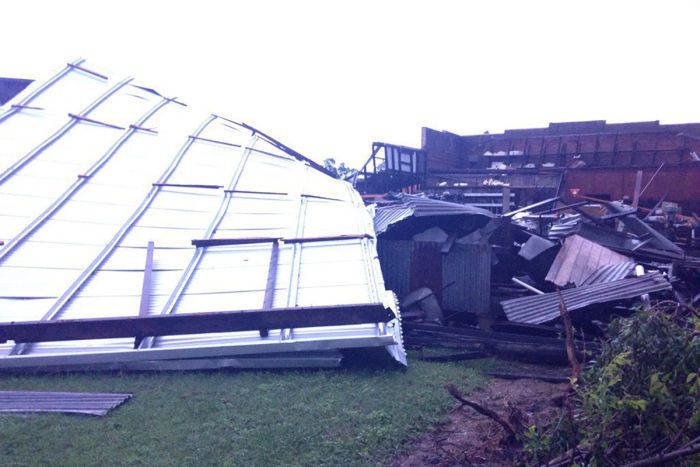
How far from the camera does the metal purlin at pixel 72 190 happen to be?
820 centimetres

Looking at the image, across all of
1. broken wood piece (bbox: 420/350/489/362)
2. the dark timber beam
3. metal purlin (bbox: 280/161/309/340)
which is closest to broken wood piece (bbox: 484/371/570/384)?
broken wood piece (bbox: 420/350/489/362)

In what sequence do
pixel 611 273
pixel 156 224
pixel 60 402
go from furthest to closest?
pixel 156 224 < pixel 611 273 < pixel 60 402

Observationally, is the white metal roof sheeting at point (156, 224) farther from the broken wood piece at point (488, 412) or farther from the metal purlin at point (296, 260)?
the broken wood piece at point (488, 412)

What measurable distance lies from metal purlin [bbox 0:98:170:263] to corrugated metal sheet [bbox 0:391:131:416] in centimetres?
300

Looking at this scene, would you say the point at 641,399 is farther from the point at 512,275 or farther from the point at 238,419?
the point at 512,275

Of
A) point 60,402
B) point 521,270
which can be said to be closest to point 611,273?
point 521,270

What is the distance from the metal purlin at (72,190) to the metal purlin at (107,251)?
3.68 ft

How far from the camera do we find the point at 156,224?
942cm

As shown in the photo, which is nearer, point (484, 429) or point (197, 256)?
point (484, 429)

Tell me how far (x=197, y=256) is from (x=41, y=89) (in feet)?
23.8

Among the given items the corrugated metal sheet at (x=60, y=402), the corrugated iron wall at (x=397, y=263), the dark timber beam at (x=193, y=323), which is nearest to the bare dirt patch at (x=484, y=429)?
the dark timber beam at (x=193, y=323)

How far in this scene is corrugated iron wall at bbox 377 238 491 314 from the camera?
10.2 metres

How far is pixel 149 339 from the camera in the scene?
260 inches

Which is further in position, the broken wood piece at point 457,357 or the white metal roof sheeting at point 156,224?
the broken wood piece at point 457,357
